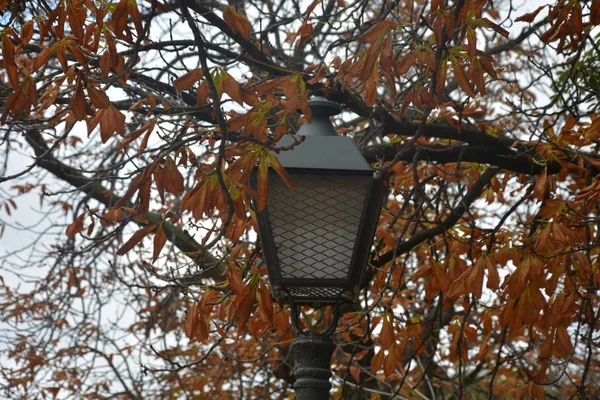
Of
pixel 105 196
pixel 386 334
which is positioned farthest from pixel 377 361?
pixel 105 196

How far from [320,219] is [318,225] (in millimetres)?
22

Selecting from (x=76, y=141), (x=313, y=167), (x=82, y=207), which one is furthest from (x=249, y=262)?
(x=76, y=141)

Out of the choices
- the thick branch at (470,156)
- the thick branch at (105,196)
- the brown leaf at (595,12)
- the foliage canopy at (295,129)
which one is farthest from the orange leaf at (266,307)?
the thick branch at (105,196)

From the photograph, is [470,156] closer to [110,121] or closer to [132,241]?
[110,121]

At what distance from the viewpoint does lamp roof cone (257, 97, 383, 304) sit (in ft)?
7.79

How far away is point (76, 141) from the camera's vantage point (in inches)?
286

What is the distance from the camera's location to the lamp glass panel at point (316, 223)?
2.39 metres

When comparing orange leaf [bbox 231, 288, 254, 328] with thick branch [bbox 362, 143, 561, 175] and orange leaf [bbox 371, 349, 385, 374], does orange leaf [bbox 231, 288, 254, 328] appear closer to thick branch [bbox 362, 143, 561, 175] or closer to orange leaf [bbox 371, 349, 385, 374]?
orange leaf [bbox 371, 349, 385, 374]

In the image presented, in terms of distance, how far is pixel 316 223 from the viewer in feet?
7.93

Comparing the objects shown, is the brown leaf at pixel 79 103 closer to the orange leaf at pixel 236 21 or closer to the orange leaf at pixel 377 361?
the orange leaf at pixel 236 21

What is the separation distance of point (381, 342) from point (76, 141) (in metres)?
4.73

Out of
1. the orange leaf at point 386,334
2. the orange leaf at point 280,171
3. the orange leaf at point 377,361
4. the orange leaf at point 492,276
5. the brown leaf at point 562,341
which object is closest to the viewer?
the orange leaf at point 280,171

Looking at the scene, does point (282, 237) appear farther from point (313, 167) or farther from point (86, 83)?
point (86, 83)

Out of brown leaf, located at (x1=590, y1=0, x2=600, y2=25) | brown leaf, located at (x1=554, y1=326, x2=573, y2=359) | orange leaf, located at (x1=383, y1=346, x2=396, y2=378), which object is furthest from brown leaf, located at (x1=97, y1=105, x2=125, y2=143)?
brown leaf, located at (x1=554, y1=326, x2=573, y2=359)
